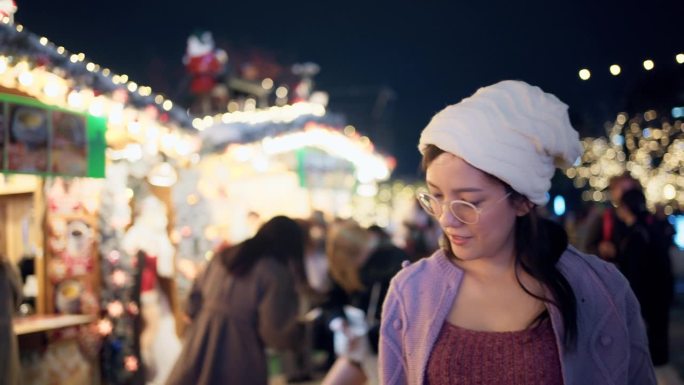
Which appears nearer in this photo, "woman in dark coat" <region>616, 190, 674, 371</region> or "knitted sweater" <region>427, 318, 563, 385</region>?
"knitted sweater" <region>427, 318, 563, 385</region>

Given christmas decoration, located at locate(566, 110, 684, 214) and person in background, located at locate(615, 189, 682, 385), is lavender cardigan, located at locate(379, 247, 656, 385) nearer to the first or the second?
person in background, located at locate(615, 189, 682, 385)

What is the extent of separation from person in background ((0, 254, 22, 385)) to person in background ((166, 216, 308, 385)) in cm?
114

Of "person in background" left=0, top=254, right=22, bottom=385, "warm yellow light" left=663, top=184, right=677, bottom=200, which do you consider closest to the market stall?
"person in background" left=0, top=254, right=22, bottom=385

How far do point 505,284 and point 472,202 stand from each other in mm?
339

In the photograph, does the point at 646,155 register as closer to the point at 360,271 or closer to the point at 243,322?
the point at 360,271

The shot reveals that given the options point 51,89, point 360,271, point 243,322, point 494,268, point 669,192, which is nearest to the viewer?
point 494,268

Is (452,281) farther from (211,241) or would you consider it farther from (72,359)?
(211,241)

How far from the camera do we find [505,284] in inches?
97.2

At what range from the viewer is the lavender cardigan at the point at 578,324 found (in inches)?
91.4

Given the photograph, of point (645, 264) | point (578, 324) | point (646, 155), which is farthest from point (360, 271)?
point (646, 155)

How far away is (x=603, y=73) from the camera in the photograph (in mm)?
4398

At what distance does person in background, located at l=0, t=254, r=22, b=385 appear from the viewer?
5.06 m

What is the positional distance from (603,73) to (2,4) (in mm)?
4526

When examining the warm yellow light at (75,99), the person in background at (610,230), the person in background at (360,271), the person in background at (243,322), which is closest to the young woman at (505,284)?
the person in background at (243,322)
